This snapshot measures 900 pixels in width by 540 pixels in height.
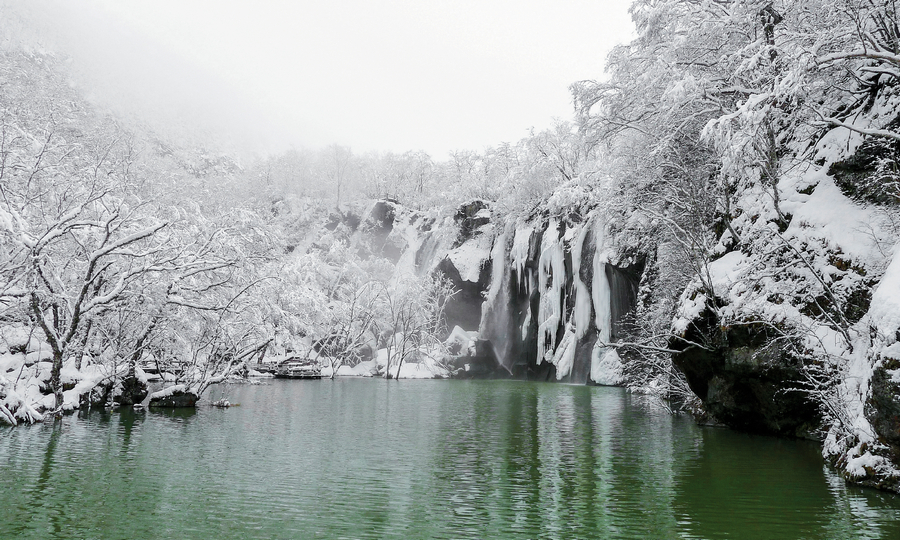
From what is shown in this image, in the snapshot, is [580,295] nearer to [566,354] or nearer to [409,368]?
[566,354]

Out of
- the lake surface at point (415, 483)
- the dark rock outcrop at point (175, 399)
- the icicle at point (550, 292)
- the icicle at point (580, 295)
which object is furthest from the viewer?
the icicle at point (550, 292)

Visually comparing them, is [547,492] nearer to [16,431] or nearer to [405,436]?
[405,436]

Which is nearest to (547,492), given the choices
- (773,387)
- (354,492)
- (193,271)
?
(354,492)

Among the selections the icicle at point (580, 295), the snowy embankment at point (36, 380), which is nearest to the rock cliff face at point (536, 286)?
the icicle at point (580, 295)

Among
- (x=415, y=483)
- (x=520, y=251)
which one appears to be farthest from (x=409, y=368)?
(x=415, y=483)

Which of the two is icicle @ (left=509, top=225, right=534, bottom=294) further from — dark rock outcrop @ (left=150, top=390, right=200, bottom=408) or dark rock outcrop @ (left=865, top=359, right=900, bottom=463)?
dark rock outcrop @ (left=865, top=359, right=900, bottom=463)

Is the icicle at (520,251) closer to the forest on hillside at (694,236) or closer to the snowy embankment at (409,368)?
the snowy embankment at (409,368)

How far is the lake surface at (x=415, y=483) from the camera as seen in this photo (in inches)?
253

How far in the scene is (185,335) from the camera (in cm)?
2073

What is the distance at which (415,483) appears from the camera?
28.3 ft

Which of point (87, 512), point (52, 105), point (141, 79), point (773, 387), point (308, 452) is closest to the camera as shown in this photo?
point (87, 512)

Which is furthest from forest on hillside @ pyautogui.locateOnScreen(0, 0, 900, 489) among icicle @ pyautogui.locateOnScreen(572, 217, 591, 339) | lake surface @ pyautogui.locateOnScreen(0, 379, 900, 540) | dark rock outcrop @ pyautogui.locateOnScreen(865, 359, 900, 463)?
icicle @ pyautogui.locateOnScreen(572, 217, 591, 339)

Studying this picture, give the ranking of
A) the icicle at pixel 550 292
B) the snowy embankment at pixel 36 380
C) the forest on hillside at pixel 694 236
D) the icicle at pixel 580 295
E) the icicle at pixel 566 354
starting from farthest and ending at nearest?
the icicle at pixel 550 292 < the icicle at pixel 566 354 < the icicle at pixel 580 295 < the snowy embankment at pixel 36 380 < the forest on hillside at pixel 694 236

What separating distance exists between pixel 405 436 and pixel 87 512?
24.6ft
